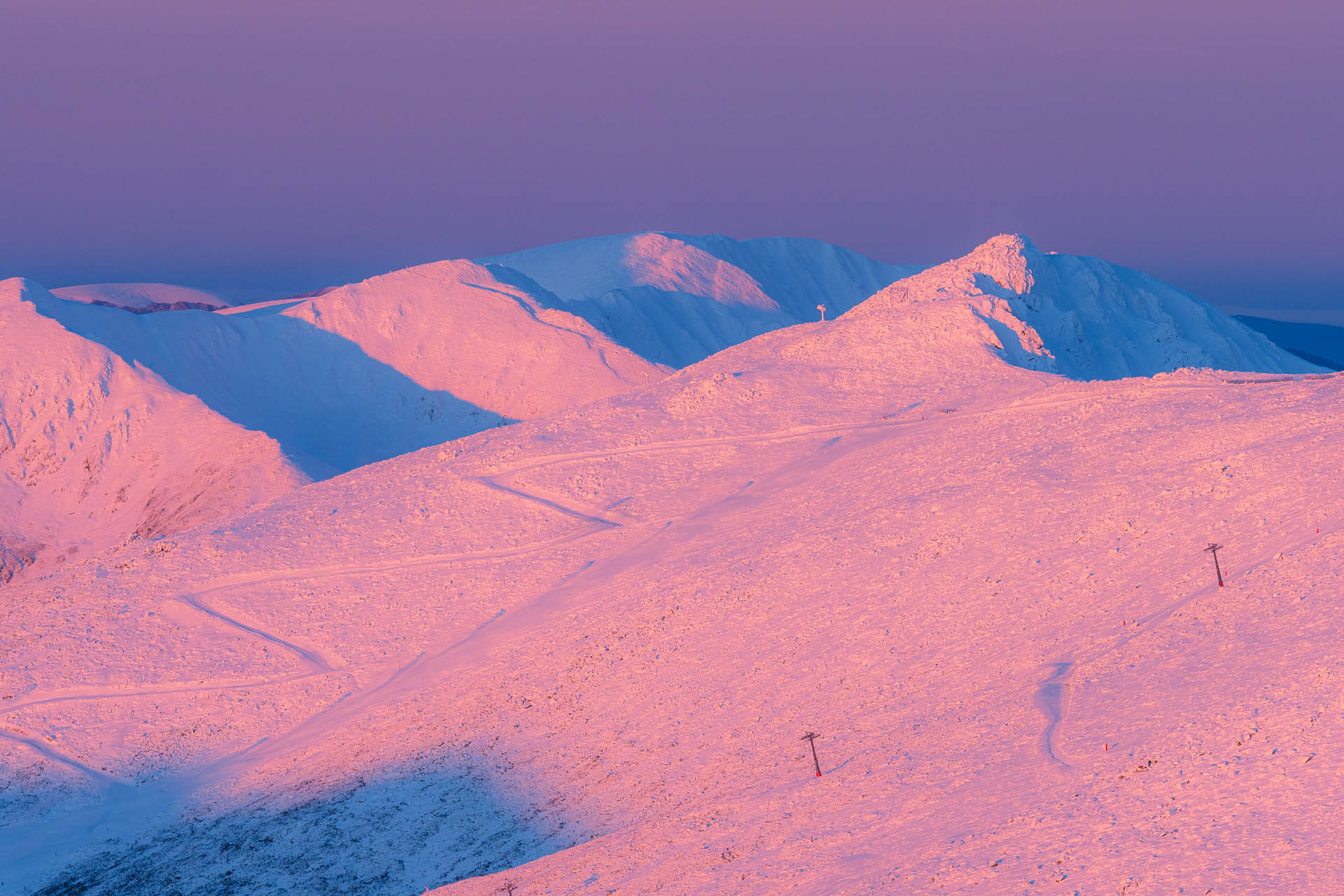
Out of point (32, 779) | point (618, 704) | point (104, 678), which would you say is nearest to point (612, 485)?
point (618, 704)

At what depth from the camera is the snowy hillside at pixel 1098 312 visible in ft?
257

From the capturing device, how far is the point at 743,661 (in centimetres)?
3459

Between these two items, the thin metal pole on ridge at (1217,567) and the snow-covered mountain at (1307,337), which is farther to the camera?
the snow-covered mountain at (1307,337)

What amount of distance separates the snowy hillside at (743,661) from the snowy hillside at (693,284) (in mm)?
58845

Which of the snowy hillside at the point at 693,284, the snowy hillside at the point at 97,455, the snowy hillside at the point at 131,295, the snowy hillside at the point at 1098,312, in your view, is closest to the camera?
the snowy hillside at the point at 97,455

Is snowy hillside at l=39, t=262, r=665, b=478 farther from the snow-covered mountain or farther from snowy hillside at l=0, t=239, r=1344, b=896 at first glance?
the snow-covered mountain

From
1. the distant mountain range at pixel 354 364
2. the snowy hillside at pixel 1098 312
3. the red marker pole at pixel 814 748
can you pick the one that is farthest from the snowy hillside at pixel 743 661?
the snowy hillside at pixel 1098 312

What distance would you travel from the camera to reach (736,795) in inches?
1032

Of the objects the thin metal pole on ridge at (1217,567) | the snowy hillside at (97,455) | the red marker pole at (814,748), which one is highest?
the snowy hillside at (97,455)

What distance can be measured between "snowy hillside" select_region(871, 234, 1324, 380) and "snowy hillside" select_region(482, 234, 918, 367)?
3849 cm

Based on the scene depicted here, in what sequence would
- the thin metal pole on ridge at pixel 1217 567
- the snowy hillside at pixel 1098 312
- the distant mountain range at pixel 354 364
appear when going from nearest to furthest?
the thin metal pole on ridge at pixel 1217 567, the distant mountain range at pixel 354 364, the snowy hillside at pixel 1098 312

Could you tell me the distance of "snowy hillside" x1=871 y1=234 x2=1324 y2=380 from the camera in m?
78.4

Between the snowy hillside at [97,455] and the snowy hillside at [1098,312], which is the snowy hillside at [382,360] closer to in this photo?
the snowy hillside at [97,455]

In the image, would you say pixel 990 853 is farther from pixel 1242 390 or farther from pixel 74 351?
pixel 74 351
